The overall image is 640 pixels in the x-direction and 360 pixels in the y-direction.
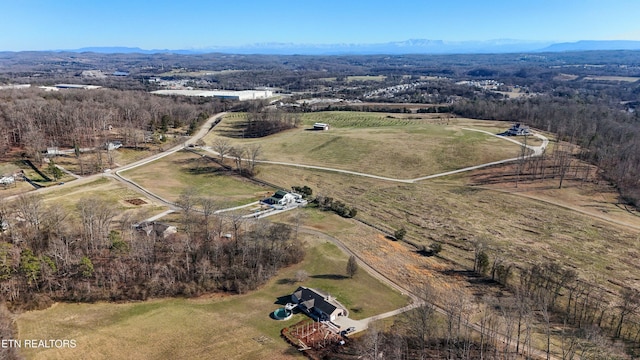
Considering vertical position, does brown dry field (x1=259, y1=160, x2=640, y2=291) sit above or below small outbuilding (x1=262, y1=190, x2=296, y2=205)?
below

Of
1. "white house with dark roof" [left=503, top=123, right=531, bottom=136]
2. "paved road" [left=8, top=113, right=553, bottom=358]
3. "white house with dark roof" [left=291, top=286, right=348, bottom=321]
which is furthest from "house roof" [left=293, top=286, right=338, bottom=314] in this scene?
"white house with dark roof" [left=503, top=123, right=531, bottom=136]

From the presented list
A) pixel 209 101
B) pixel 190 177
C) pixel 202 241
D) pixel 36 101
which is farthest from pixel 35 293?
pixel 209 101

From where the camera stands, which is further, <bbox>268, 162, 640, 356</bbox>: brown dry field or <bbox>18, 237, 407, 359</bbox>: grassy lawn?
<bbox>268, 162, 640, 356</bbox>: brown dry field

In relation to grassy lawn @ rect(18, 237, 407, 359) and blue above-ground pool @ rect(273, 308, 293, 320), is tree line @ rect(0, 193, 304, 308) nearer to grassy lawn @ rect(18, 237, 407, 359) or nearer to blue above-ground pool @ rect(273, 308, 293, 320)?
grassy lawn @ rect(18, 237, 407, 359)

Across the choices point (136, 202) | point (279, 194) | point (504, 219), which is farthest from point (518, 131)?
point (136, 202)

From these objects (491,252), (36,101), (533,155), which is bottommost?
(491,252)

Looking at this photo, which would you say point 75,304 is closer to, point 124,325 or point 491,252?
point 124,325


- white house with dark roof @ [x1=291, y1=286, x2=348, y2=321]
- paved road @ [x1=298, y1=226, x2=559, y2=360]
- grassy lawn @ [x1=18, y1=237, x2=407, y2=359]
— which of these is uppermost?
white house with dark roof @ [x1=291, y1=286, x2=348, y2=321]

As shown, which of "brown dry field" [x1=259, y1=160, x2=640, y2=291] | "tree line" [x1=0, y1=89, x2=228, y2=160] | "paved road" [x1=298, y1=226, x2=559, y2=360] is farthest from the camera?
"tree line" [x1=0, y1=89, x2=228, y2=160]
